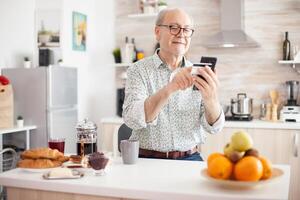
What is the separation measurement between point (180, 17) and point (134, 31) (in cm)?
274

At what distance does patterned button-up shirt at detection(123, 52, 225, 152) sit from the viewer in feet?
7.03

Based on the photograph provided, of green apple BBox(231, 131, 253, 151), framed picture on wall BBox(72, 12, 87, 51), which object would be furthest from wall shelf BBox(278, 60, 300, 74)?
green apple BBox(231, 131, 253, 151)

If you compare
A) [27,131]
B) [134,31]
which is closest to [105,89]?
[134,31]

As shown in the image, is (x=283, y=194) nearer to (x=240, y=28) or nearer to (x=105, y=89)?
(x=240, y=28)

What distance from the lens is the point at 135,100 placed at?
2.03 m

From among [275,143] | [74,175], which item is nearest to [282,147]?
[275,143]

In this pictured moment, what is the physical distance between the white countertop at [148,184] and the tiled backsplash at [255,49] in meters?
2.57

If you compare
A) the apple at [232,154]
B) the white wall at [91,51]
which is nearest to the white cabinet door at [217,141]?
the white wall at [91,51]

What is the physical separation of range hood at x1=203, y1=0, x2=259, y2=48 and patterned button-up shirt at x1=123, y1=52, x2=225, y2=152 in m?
1.99

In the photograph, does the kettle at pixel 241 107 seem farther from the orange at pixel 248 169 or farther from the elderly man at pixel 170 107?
the orange at pixel 248 169

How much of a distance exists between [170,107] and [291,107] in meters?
2.17

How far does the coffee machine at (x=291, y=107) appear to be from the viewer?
3910 mm

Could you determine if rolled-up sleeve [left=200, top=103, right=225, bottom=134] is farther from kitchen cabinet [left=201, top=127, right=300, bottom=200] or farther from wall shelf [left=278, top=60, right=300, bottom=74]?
wall shelf [left=278, top=60, right=300, bottom=74]

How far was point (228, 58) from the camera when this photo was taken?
4.42 meters
